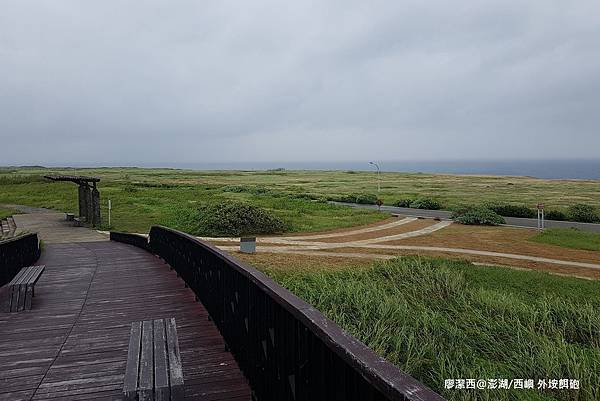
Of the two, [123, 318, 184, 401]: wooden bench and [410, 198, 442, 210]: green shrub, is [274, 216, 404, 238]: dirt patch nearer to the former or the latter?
[410, 198, 442, 210]: green shrub

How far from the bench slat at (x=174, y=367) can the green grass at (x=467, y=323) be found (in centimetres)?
331

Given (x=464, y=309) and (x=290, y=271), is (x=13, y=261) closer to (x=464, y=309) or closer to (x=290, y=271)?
(x=290, y=271)

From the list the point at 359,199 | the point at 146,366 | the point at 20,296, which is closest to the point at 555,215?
the point at 359,199

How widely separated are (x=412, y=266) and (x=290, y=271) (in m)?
3.40

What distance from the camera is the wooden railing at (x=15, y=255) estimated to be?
826cm

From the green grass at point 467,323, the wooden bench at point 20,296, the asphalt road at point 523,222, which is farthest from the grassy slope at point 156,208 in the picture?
the wooden bench at point 20,296

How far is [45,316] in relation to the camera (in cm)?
621

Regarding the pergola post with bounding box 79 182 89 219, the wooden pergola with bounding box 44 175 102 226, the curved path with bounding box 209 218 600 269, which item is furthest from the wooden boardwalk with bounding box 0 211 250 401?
the pergola post with bounding box 79 182 89 219

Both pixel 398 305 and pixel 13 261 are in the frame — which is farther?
pixel 13 261

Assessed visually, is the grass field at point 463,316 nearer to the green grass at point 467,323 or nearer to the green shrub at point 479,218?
the green grass at point 467,323

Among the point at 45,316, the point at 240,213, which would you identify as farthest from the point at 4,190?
the point at 45,316

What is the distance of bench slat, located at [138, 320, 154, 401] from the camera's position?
2836 millimetres

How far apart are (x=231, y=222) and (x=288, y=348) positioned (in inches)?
845

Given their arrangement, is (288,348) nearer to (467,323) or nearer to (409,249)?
(467,323)
